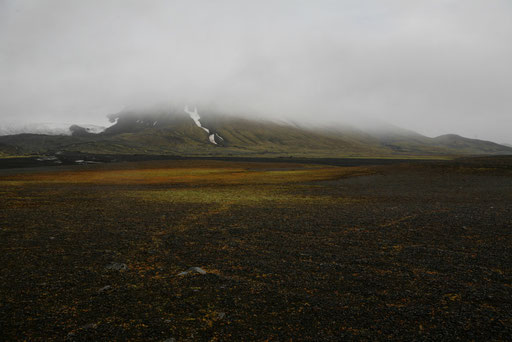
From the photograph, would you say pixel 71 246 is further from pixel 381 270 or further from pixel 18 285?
pixel 381 270

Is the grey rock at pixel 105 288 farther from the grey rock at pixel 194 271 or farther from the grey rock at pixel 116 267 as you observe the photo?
the grey rock at pixel 194 271

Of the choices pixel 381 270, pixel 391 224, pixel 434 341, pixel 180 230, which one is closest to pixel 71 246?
pixel 180 230

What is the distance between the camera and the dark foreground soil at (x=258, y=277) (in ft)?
20.4

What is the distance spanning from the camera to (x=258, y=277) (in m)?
8.84

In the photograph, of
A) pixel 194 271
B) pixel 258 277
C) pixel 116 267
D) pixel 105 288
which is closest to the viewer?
pixel 105 288

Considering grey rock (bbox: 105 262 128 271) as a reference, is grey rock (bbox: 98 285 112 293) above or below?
above

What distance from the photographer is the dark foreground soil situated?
622cm

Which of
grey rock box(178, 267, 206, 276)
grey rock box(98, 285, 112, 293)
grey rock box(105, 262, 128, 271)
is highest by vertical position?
grey rock box(178, 267, 206, 276)

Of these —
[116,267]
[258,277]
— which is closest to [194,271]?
[258,277]

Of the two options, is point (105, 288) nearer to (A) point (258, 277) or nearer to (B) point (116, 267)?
(B) point (116, 267)

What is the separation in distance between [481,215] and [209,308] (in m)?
19.1

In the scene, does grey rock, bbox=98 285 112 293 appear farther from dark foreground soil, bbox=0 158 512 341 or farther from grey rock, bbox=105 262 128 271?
grey rock, bbox=105 262 128 271

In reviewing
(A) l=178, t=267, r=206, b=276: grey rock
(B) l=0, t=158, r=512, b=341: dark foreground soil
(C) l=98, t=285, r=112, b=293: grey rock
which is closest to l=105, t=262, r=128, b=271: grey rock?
(B) l=0, t=158, r=512, b=341: dark foreground soil

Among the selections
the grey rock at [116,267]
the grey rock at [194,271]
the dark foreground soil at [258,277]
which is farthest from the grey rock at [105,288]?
the grey rock at [194,271]
